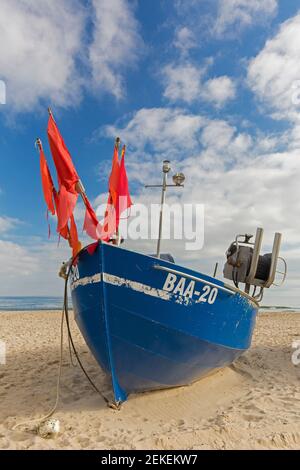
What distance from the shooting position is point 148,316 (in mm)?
4895

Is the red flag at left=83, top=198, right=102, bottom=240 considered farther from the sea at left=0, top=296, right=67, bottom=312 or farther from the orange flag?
the sea at left=0, top=296, right=67, bottom=312

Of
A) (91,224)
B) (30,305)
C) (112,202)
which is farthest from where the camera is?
(30,305)

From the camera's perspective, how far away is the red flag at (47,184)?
5.86 metres

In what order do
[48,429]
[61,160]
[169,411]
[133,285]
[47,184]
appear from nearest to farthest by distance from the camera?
[48,429]
[133,285]
[169,411]
[61,160]
[47,184]

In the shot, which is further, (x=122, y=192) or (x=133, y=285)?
(x=122, y=192)

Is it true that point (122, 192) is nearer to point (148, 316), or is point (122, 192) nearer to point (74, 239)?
point (74, 239)

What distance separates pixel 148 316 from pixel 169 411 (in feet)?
4.91

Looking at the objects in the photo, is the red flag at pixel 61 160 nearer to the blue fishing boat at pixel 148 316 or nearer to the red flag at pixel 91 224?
the red flag at pixel 91 224

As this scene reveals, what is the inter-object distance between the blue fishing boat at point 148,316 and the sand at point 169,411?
1.32 feet

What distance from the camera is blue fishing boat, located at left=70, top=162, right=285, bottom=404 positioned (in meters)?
4.88

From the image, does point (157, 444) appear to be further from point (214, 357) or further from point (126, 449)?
point (214, 357)

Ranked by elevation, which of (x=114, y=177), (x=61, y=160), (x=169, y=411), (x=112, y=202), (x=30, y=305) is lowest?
(x=30, y=305)

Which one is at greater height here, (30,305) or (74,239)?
(74,239)

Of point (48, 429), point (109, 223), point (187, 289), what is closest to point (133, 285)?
point (187, 289)
